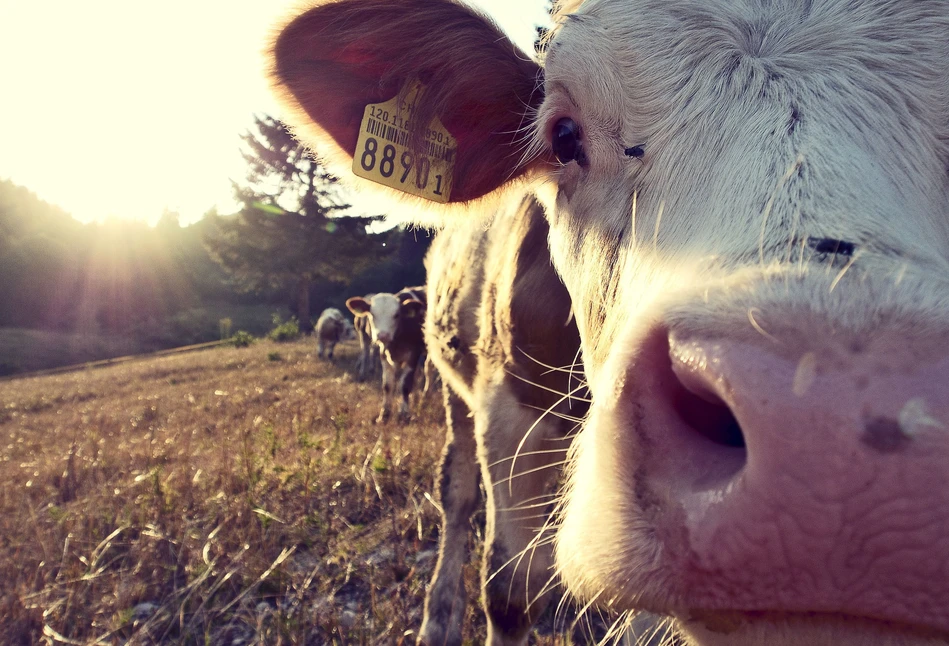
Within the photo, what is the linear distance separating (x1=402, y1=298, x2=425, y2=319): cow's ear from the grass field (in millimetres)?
4087

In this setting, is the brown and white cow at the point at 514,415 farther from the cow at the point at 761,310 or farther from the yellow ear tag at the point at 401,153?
the cow at the point at 761,310

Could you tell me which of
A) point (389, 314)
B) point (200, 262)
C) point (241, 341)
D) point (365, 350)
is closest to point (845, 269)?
point (389, 314)

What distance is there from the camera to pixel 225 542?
3322 millimetres

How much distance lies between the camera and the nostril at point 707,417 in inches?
33.4

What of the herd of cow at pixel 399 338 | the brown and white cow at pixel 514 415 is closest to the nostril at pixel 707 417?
the brown and white cow at pixel 514 415

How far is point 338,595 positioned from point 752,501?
104 inches

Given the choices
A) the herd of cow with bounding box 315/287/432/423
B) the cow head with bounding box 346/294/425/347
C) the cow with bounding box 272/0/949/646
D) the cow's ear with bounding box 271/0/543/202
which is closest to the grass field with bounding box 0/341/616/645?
the cow with bounding box 272/0/949/646

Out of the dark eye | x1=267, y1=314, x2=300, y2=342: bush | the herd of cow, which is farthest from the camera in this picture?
x1=267, y1=314, x2=300, y2=342: bush

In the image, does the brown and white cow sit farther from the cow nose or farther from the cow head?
the cow head

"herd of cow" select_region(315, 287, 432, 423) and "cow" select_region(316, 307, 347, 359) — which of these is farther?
"cow" select_region(316, 307, 347, 359)

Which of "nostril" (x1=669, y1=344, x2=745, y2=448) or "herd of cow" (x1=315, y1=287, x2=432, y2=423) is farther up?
"nostril" (x1=669, y1=344, x2=745, y2=448)

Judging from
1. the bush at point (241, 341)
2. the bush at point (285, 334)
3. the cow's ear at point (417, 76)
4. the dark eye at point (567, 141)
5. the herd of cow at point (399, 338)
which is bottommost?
the bush at point (241, 341)

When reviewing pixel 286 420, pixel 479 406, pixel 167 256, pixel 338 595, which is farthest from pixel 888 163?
pixel 167 256

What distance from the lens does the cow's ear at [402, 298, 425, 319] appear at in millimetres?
10296
